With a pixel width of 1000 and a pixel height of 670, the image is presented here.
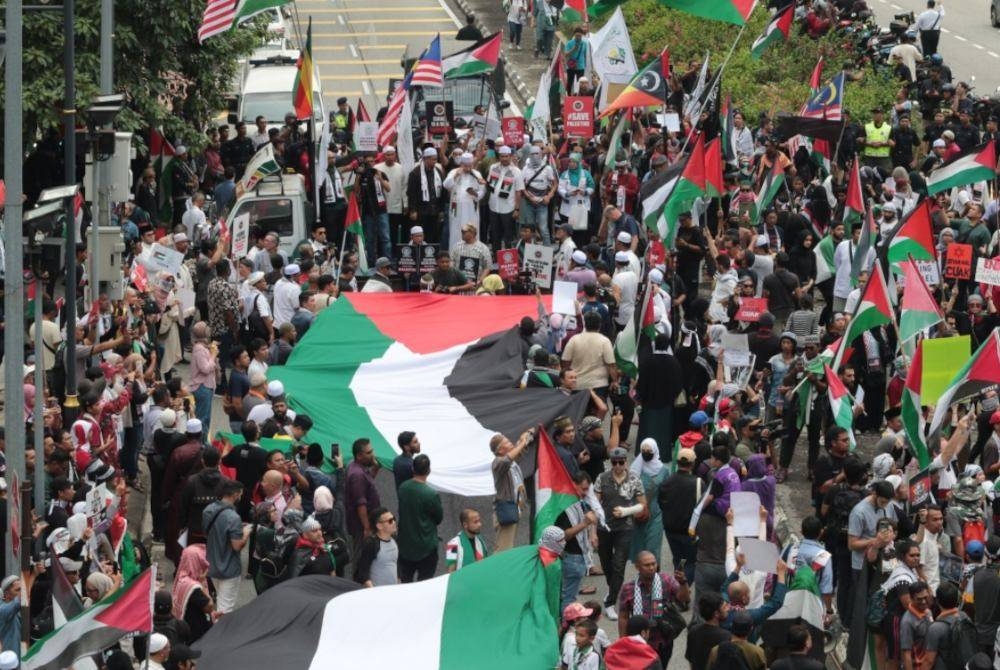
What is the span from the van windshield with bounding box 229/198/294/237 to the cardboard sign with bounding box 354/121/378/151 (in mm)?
2385

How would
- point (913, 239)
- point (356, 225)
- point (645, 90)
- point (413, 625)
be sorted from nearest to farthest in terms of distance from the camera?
1. point (413, 625)
2. point (913, 239)
3. point (356, 225)
4. point (645, 90)

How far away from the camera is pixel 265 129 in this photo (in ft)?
105

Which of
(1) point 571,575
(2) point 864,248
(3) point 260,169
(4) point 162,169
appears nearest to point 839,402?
(1) point 571,575

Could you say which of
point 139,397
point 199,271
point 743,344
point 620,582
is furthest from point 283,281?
point 620,582

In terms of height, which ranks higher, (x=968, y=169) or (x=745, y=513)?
(x=968, y=169)

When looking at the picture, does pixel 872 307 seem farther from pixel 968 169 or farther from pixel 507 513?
pixel 968 169

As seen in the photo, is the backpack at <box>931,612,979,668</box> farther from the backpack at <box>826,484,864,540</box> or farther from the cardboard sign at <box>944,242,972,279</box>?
the cardboard sign at <box>944,242,972,279</box>

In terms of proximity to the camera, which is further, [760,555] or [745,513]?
[745,513]

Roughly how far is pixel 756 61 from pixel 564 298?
19563mm

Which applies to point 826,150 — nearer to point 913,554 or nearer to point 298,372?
point 298,372

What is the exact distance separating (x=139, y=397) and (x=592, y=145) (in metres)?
11.7

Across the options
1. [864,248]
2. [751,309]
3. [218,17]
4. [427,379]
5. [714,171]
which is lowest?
[427,379]

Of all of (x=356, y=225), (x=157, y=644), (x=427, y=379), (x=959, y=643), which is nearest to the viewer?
(x=157, y=644)

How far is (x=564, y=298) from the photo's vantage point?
71.9ft
